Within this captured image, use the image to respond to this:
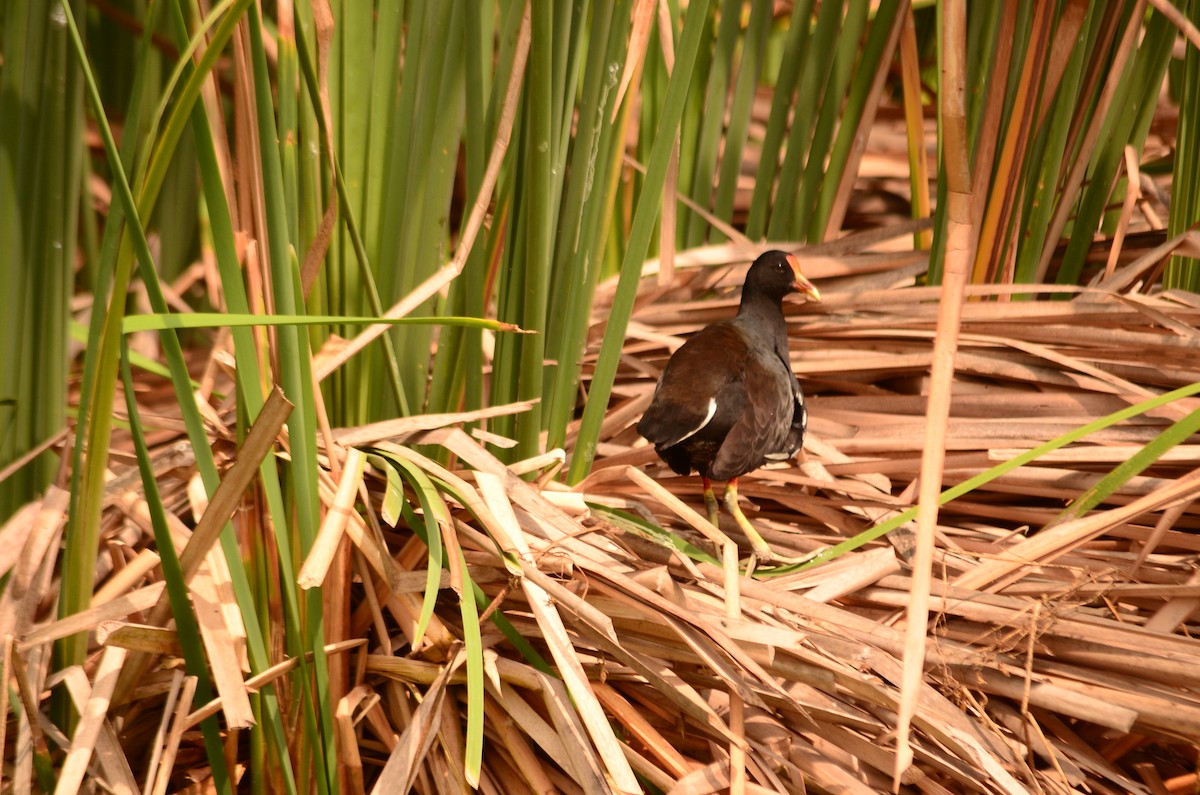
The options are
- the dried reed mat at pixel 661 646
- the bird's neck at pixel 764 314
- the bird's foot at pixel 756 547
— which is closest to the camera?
the dried reed mat at pixel 661 646

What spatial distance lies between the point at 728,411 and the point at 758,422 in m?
0.09

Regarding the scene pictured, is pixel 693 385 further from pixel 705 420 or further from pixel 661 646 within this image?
pixel 661 646

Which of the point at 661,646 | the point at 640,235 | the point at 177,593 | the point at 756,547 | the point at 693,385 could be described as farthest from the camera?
the point at 693,385

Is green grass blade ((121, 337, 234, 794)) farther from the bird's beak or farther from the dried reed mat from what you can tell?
the bird's beak

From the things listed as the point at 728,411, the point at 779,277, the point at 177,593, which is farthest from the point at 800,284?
the point at 177,593

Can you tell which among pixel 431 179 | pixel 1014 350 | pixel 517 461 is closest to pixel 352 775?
pixel 517 461

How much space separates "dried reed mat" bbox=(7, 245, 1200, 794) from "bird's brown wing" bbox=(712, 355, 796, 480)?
0.42 ft

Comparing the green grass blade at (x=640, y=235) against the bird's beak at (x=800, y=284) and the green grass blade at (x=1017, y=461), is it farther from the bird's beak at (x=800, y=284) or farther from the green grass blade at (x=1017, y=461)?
the bird's beak at (x=800, y=284)

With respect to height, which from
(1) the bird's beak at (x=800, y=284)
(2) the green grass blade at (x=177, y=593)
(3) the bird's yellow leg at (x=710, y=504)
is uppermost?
(1) the bird's beak at (x=800, y=284)

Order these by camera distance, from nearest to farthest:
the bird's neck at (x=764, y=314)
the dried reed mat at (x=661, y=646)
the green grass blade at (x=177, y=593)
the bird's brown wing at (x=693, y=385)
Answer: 1. the green grass blade at (x=177, y=593)
2. the dried reed mat at (x=661, y=646)
3. the bird's brown wing at (x=693, y=385)
4. the bird's neck at (x=764, y=314)

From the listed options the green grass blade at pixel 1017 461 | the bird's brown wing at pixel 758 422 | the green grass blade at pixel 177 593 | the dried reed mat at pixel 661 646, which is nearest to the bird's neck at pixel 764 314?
the bird's brown wing at pixel 758 422

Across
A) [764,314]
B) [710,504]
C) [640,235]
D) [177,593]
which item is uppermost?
[640,235]

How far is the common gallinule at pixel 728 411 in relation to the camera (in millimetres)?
1458

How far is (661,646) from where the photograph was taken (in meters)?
1.10
